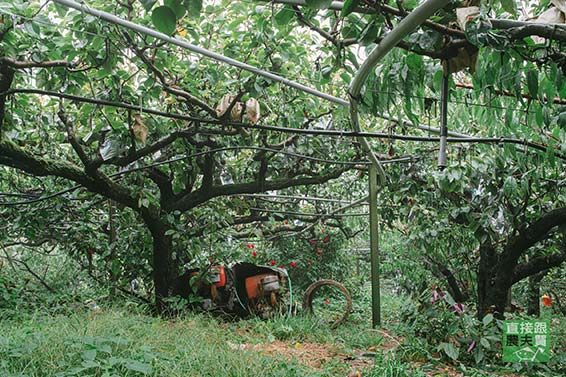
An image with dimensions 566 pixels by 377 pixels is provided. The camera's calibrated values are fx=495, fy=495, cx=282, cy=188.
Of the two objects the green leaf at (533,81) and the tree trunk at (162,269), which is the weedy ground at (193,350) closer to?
the tree trunk at (162,269)

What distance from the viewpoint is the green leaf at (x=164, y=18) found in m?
0.81

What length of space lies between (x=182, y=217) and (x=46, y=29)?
2.56 m

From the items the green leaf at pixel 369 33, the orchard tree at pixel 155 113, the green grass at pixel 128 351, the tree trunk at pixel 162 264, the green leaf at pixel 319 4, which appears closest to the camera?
the green leaf at pixel 319 4

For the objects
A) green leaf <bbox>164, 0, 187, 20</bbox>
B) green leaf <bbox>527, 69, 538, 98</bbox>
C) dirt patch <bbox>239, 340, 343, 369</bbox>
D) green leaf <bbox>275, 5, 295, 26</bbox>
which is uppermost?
green leaf <bbox>275, 5, 295, 26</bbox>

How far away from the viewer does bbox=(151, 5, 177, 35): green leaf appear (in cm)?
81

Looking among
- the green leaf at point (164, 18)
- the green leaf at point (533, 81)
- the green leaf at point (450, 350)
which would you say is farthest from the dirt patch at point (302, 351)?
the green leaf at point (164, 18)

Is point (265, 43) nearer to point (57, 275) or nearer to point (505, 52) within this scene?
point (505, 52)

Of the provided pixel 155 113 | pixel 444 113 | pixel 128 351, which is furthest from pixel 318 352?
pixel 444 113

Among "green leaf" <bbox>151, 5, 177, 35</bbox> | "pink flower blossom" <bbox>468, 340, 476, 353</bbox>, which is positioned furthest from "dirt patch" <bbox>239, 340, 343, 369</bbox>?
"green leaf" <bbox>151, 5, 177, 35</bbox>

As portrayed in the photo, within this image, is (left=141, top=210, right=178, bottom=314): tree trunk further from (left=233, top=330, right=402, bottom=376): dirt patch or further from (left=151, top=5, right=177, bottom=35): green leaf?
(left=151, top=5, right=177, bottom=35): green leaf

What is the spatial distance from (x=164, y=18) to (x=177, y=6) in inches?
1.2

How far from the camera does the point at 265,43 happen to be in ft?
9.71

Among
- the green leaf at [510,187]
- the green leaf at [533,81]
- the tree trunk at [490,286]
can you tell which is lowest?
the tree trunk at [490,286]

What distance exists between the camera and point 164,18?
82cm
